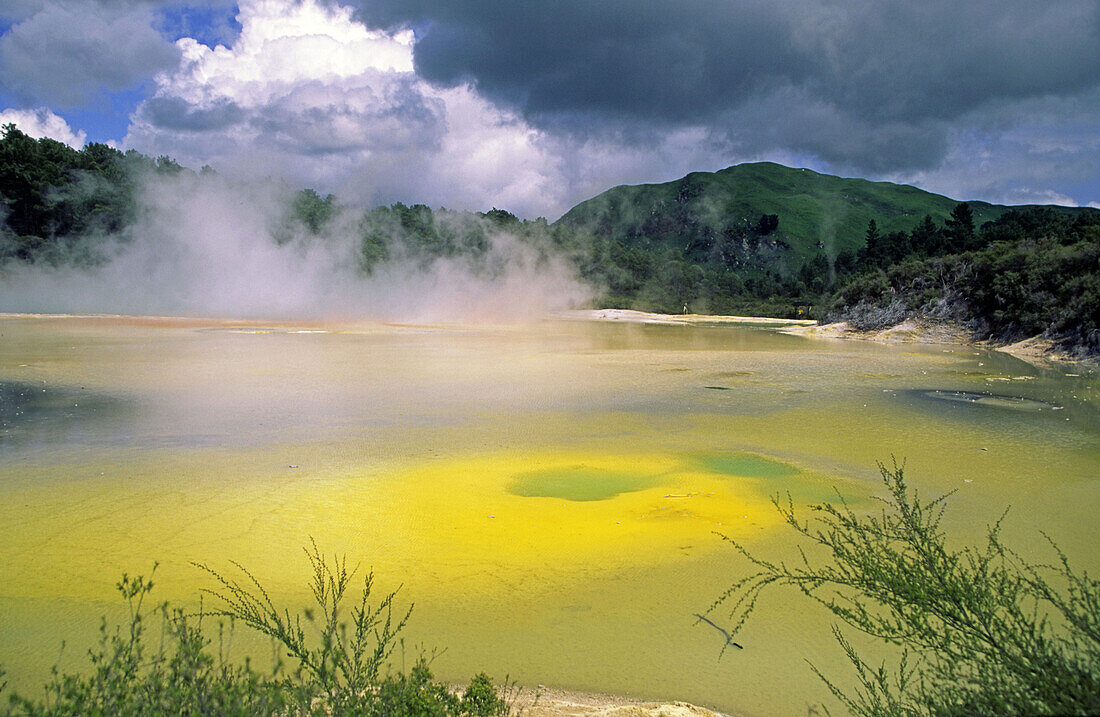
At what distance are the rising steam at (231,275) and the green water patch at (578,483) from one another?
37522mm

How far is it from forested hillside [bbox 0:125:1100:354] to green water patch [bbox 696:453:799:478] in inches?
810

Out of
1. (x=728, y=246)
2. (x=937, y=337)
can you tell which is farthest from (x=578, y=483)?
(x=728, y=246)

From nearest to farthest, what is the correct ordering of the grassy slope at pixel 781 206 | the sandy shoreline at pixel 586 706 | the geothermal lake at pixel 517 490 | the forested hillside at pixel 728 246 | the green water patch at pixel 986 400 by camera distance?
1. the sandy shoreline at pixel 586 706
2. the geothermal lake at pixel 517 490
3. the green water patch at pixel 986 400
4. the forested hillside at pixel 728 246
5. the grassy slope at pixel 781 206

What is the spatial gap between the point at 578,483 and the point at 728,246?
121 m

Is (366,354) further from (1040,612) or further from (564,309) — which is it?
(564,309)

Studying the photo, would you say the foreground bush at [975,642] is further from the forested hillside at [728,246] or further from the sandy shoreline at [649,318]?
the sandy shoreline at [649,318]

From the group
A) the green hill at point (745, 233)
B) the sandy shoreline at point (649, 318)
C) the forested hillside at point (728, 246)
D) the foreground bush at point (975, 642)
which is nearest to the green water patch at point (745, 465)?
the foreground bush at point (975, 642)

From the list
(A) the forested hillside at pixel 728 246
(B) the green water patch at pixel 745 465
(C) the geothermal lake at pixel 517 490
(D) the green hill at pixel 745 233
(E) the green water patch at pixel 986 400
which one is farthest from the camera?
(D) the green hill at pixel 745 233

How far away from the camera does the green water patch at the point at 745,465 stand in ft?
29.1

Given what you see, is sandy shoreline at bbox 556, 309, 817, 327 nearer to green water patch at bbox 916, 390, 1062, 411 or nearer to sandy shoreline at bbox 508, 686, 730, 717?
green water patch at bbox 916, 390, 1062, 411

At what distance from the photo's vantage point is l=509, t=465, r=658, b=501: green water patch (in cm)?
783

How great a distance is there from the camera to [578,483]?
27.1 feet

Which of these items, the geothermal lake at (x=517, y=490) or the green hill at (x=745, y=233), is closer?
the geothermal lake at (x=517, y=490)

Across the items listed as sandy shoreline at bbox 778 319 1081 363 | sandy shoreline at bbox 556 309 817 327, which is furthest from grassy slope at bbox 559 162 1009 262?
sandy shoreline at bbox 778 319 1081 363
